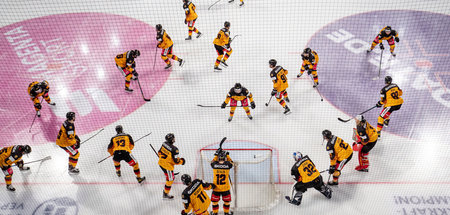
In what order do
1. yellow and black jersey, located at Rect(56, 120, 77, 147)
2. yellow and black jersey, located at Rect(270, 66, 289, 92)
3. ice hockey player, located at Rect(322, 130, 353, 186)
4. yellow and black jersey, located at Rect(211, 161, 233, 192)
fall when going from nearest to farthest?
yellow and black jersey, located at Rect(211, 161, 233, 192) → ice hockey player, located at Rect(322, 130, 353, 186) → yellow and black jersey, located at Rect(56, 120, 77, 147) → yellow and black jersey, located at Rect(270, 66, 289, 92)

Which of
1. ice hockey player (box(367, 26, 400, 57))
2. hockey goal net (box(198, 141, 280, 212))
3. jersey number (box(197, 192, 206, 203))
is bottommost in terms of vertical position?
hockey goal net (box(198, 141, 280, 212))

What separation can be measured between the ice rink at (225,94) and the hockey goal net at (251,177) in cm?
3

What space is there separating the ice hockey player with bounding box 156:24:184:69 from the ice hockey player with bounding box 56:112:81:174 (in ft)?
11.3

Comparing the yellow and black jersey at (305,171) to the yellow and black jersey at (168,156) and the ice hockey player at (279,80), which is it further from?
the ice hockey player at (279,80)

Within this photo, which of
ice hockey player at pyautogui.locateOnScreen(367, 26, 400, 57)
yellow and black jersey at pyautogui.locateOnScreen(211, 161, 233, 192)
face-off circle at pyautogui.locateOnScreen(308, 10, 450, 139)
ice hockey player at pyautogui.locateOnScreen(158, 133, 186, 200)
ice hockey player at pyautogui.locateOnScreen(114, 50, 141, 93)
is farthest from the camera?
ice hockey player at pyautogui.locateOnScreen(367, 26, 400, 57)

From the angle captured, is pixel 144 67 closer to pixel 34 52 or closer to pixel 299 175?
pixel 34 52

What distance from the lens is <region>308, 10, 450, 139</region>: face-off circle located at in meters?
7.94

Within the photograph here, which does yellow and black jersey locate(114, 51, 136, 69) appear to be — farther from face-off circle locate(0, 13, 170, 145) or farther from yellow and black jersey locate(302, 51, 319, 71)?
yellow and black jersey locate(302, 51, 319, 71)

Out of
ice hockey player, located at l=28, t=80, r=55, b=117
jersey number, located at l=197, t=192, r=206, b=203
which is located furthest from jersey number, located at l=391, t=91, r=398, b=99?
ice hockey player, located at l=28, t=80, r=55, b=117

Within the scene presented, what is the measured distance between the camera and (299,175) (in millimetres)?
5730

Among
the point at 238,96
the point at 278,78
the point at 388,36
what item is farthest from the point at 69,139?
the point at 388,36

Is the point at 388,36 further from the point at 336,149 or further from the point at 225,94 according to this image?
the point at 336,149

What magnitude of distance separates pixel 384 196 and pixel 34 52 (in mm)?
9606

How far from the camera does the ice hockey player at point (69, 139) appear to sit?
6367 millimetres
